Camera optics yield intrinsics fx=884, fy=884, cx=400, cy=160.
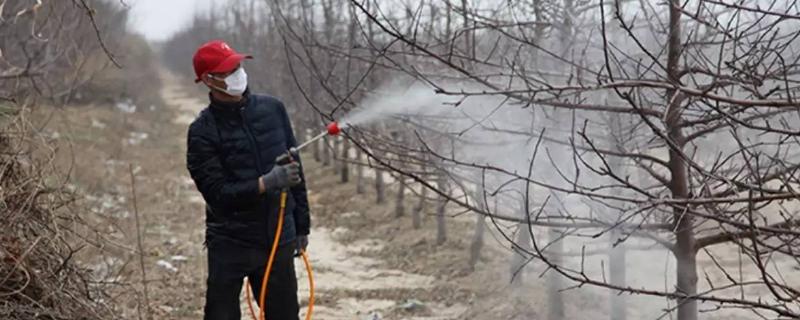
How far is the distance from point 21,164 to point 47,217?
0.39m

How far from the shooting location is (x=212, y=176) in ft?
13.6

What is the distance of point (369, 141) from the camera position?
4.91 meters

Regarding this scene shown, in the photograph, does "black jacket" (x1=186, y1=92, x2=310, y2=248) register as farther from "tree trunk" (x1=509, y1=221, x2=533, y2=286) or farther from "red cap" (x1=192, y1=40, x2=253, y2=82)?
"tree trunk" (x1=509, y1=221, x2=533, y2=286)

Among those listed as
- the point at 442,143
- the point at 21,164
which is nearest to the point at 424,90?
the point at 442,143

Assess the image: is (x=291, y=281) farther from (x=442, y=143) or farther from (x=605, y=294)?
(x=605, y=294)

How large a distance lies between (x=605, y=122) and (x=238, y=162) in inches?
86.2

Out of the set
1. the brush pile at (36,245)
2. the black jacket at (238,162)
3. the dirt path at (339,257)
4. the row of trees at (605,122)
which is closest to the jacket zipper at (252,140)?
the black jacket at (238,162)

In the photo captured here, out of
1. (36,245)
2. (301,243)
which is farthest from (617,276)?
(36,245)

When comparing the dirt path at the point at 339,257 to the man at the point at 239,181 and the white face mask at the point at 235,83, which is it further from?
the white face mask at the point at 235,83

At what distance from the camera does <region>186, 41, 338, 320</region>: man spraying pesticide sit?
410 cm

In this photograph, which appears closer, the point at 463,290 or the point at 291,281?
the point at 291,281

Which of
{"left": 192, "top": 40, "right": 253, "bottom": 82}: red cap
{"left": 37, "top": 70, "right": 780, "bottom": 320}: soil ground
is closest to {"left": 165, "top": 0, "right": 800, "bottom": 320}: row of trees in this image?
{"left": 192, "top": 40, "right": 253, "bottom": 82}: red cap

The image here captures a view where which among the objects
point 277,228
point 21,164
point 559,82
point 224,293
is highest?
point 559,82

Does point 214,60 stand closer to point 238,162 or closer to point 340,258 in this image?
point 238,162
